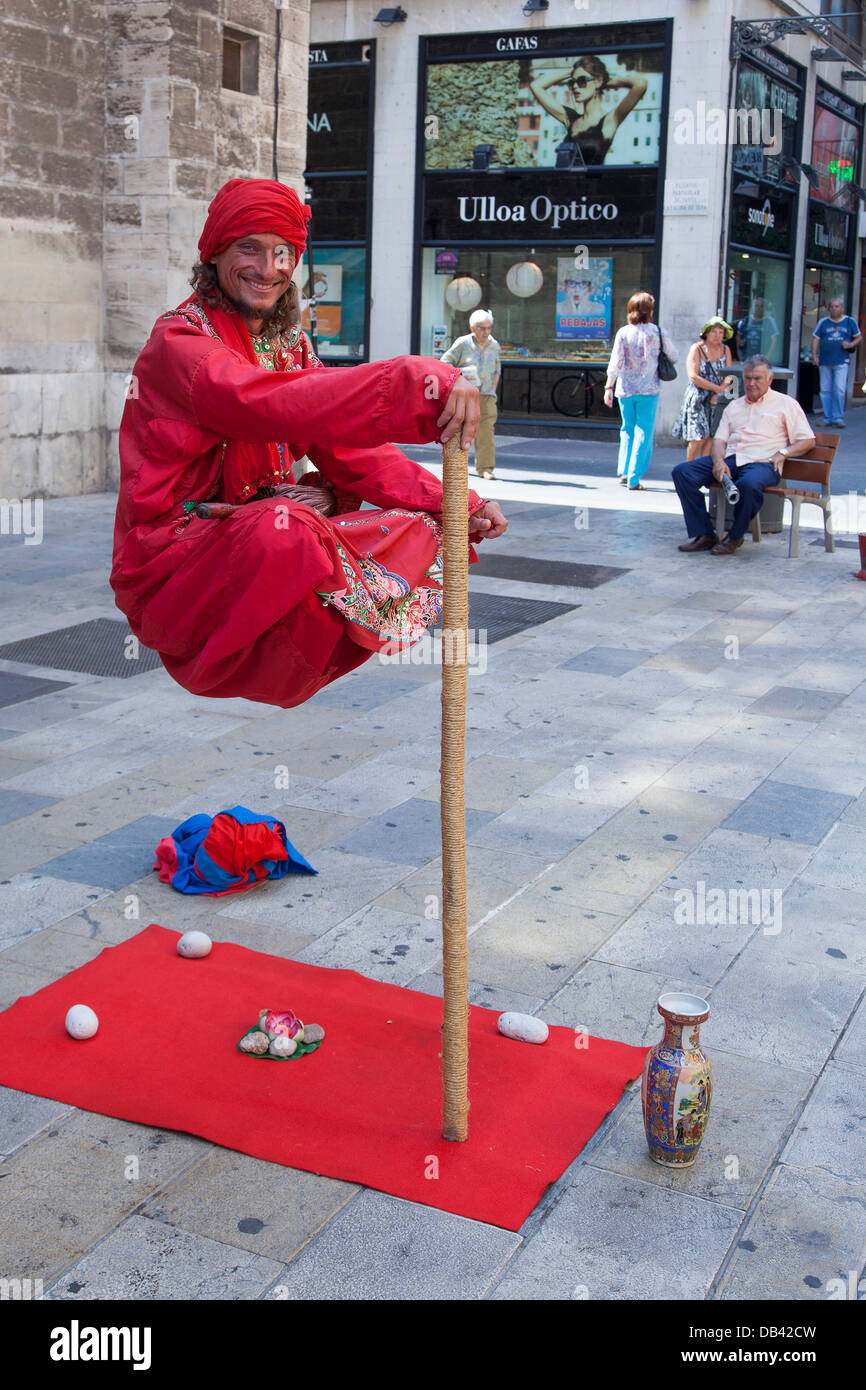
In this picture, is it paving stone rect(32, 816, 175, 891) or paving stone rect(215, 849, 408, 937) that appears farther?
paving stone rect(32, 816, 175, 891)

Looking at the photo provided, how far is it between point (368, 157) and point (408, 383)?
19120 millimetres

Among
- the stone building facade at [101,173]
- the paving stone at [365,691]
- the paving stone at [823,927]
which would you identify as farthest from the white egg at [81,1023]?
the stone building facade at [101,173]

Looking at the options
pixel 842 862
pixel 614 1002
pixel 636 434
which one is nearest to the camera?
pixel 614 1002

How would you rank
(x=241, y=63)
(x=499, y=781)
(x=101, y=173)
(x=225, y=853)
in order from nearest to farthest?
(x=225, y=853) → (x=499, y=781) → (x=101, y=173) → (x=241, y=63)

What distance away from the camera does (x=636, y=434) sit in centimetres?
1478

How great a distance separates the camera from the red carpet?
11.4 ft

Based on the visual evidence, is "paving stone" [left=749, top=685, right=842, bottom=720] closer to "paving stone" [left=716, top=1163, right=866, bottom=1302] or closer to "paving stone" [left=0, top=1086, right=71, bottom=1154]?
"paving stone" [left=716, top=1163, right=866, bottom=1302]

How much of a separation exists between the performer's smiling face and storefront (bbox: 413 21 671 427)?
16460mm

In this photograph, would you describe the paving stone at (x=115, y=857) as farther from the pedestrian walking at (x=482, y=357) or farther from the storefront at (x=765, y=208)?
the storefront at (x=765, y=208)

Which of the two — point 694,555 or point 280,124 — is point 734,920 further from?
point 280,124

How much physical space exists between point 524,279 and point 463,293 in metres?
0.92

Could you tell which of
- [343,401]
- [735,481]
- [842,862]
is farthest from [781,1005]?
[735,481]

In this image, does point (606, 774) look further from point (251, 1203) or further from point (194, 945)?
point (251, 1203)

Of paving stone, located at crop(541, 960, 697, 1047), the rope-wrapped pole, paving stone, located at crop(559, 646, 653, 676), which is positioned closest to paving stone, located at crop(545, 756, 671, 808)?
paving stone, located at crop(559, 646, 653, 676)
